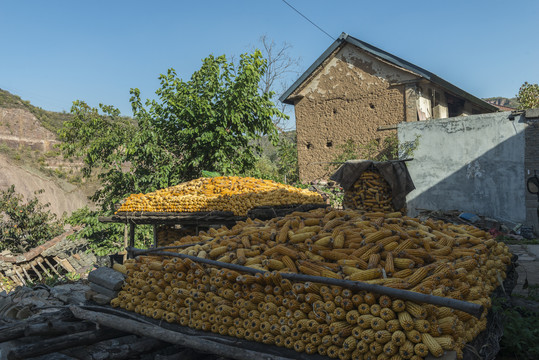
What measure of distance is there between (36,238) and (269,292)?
17.8 m

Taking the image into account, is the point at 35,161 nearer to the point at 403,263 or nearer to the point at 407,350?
the point at 403,263

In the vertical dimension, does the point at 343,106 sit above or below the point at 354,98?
below

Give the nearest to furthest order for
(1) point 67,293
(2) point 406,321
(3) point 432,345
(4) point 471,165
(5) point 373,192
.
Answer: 1. (3) point 432,345
2. (2) point 406,321
3. (1) point 67,293
4. (5) point 373,192
5. (4) point 471,165

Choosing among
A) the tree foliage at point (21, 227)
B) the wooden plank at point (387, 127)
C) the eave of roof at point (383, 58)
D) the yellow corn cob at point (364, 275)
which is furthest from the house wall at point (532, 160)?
the tree foliage at point (21, 227)

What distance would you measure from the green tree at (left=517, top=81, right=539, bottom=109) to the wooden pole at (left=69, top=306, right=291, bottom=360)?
21.7 meters

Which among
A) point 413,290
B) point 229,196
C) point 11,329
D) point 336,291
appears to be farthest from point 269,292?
point 229,196

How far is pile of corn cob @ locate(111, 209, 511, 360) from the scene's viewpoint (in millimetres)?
3092

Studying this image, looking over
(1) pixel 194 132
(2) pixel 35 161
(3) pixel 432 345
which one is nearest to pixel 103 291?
(3) pixel 432 345

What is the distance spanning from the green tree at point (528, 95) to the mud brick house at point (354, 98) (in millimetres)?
2866

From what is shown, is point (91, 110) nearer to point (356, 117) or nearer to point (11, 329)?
point (356, 117)

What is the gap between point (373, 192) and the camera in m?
8.77

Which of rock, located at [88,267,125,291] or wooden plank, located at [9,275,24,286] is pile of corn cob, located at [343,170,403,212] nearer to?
rock, located at [88,267,125,291]

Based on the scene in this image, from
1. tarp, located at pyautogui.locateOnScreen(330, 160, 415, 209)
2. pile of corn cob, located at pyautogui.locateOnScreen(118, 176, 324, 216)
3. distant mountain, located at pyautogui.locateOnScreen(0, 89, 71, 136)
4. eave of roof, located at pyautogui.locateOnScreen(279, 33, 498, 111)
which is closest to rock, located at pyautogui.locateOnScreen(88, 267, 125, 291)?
pile of corn cob, located at pyautogui.locateOnScreen(118, 176, 324, 216)

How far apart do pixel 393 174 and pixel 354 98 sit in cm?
966
